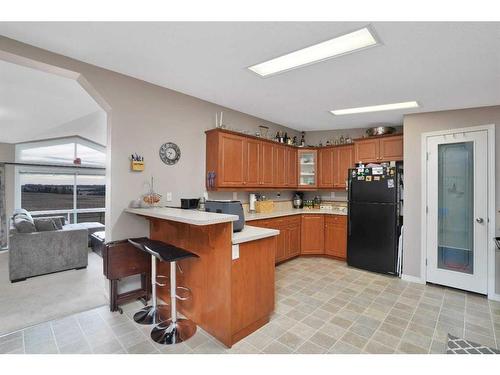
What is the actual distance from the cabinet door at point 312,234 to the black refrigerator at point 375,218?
23.9 inches

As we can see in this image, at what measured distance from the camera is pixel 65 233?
4.15 meters

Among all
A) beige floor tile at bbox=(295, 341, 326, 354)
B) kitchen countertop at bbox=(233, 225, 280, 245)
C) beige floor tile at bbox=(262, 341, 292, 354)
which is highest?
kitchen countertop at bbox=(233, 225, 280, 245)

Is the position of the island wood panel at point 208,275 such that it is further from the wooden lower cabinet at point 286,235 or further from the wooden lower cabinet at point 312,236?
the wooden lower cabinet at point 312,236

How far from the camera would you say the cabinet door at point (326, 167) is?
5273 mm

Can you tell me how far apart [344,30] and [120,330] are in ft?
10.9

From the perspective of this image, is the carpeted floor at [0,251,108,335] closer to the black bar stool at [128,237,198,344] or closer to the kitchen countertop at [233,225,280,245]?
the black bar stool at [128,237,198,344]

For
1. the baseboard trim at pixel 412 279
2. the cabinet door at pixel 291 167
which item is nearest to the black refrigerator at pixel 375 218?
the baseboard trim at pixel 412 279

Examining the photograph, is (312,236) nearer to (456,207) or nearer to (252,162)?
(252,162)

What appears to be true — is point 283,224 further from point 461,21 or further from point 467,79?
point 461,21

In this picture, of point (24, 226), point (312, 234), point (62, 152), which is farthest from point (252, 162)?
point (62, 152)

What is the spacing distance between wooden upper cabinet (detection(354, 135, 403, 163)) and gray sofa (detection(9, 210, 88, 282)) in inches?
202

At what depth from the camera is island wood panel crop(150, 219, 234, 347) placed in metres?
2.24

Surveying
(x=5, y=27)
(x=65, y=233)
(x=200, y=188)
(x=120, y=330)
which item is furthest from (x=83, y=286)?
(x=5, y=27)

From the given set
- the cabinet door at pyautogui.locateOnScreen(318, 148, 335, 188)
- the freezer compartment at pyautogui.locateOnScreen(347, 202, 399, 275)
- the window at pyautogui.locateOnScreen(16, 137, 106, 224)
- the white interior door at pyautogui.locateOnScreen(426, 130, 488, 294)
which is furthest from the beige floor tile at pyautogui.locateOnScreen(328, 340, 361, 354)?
the window at pyautogui.locateOnScreen(16, 137, 106, 224)
